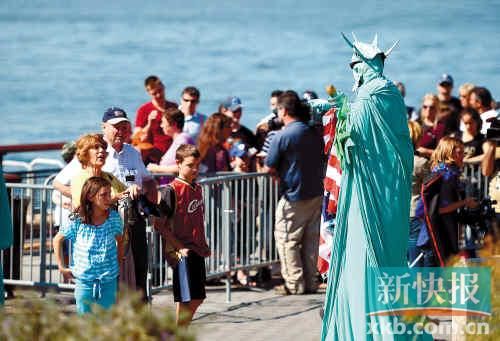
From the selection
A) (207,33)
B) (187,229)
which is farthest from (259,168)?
(207,33)

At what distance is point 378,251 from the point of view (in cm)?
886

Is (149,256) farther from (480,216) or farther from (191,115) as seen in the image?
(191,115)

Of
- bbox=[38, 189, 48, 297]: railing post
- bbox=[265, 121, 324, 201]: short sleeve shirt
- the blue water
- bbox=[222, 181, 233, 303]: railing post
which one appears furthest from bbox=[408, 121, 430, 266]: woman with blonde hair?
the blue water

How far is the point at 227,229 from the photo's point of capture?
1241 cm

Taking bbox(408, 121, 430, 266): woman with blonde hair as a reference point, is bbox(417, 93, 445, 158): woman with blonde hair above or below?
above

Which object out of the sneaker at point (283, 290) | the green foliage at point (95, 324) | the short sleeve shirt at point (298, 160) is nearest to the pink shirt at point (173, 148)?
the short sleeve shirt at point (298, 160)

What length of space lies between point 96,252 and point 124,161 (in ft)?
4.86

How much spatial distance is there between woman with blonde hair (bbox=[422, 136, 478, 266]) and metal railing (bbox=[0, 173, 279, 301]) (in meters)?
1.94

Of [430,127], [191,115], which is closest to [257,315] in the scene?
[191,115]

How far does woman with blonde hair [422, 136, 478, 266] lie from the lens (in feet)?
37.9

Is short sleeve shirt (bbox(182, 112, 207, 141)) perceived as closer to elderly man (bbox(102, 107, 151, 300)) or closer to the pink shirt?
the pink shirt

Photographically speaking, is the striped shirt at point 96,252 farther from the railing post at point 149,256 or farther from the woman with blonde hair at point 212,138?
the woman with blonde hair at point 212,138

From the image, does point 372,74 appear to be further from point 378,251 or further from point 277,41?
point 277,41

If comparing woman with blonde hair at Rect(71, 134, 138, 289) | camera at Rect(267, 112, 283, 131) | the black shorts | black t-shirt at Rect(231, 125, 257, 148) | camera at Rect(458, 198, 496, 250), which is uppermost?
camera at Rect(267, 112, 283, 131)
